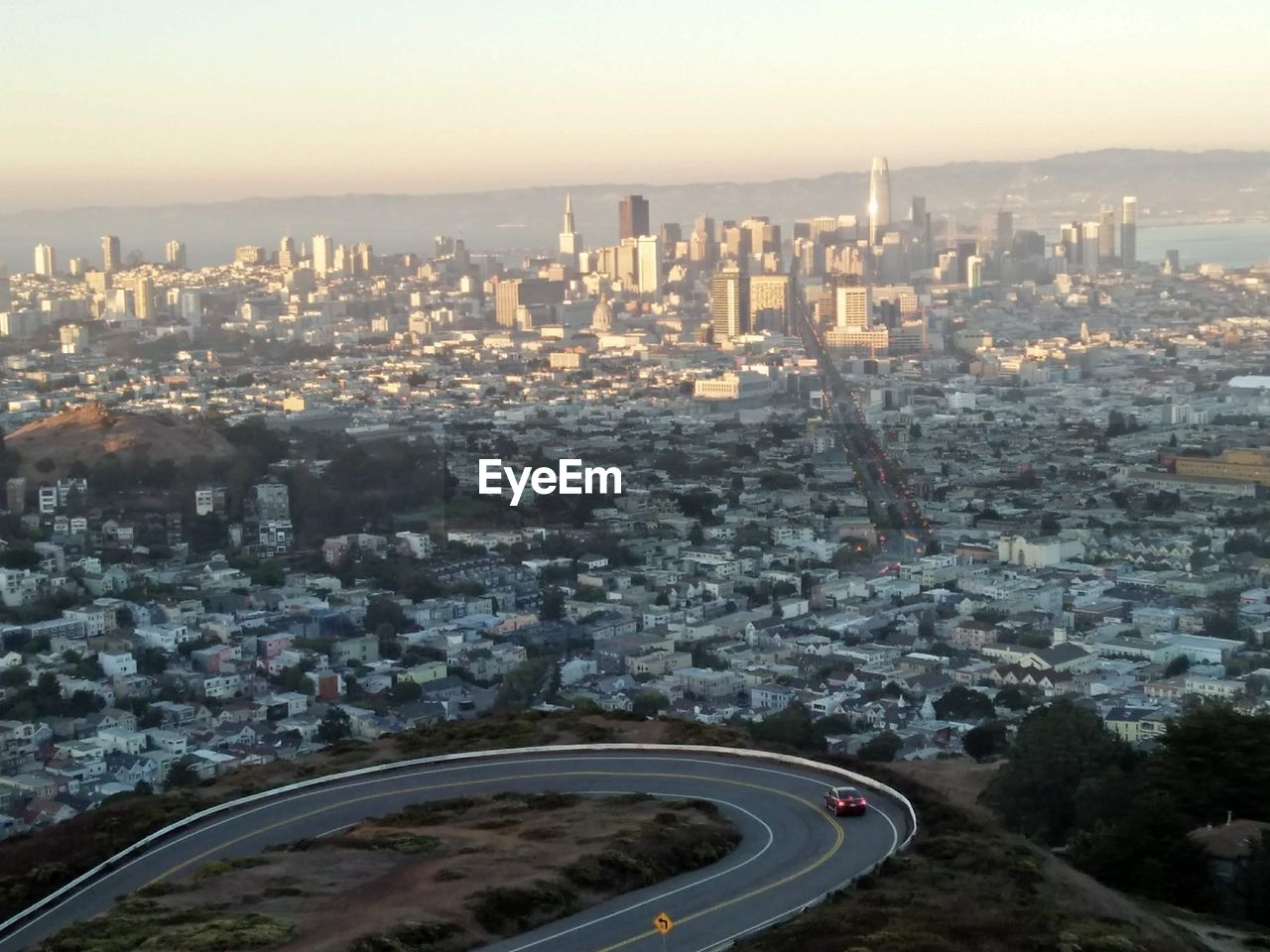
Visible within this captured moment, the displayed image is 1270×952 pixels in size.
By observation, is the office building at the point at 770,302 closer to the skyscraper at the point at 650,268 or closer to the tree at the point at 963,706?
the skyscraper at the point at 650,268

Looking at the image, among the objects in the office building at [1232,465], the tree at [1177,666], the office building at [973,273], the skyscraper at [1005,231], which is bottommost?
the tree at [1177,666]

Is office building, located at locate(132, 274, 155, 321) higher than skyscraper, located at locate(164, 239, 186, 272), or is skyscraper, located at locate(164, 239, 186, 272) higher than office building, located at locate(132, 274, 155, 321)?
skyscraper, located at locate(164, 239, 186, 272)

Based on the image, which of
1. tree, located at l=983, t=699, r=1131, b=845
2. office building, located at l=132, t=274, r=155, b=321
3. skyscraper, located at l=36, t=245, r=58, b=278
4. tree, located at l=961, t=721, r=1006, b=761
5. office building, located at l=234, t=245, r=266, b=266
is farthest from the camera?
office building, located at l=132, t=274, r=155, b=321

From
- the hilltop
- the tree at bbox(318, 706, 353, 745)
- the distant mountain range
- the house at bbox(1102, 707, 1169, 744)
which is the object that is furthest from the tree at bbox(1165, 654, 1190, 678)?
the distant mountain range

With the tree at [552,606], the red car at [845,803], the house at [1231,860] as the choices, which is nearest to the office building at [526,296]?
the tree at [552,606]

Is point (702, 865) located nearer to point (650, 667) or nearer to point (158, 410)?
point (650, 667)

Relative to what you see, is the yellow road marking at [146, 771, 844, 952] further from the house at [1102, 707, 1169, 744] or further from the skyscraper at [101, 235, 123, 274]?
the skyscraper at [101, 235, 123, 274]
